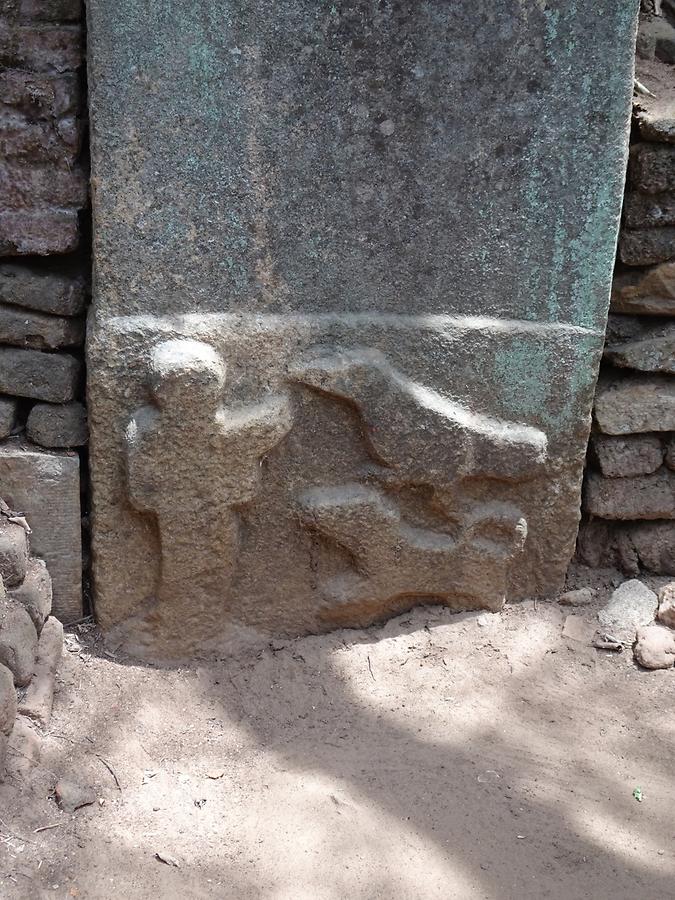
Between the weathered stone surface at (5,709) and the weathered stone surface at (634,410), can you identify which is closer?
the weathered stone surface at (5,709)

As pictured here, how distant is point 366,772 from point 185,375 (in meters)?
0.89

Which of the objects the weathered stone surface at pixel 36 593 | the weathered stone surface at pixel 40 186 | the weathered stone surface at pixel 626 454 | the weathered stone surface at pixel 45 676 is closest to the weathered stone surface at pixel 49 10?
the weathered stone surface at pixel 40 186

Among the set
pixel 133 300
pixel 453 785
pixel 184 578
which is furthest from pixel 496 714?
pixel 133 300

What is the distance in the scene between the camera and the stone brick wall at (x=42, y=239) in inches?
72.9

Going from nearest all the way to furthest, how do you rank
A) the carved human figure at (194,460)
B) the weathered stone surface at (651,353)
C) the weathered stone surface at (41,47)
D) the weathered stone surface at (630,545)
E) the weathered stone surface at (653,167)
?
the weathered stone surface at (41,47), the carved human figure at (194,460), the weathered stone surface at (653,167), the weathered stone surface at (651,353), the weathered stone surface at (630,545)

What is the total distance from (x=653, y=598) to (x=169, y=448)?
51.2 inches

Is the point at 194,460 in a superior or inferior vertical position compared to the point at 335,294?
inferior

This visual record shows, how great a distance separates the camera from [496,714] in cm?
212

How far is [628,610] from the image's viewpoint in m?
2.40

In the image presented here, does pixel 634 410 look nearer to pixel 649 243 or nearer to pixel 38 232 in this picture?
pixel 649 243

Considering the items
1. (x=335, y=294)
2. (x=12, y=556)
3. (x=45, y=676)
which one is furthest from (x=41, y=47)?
(x=45, y=676)

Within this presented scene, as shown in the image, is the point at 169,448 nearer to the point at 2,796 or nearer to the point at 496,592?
the point at 2,796

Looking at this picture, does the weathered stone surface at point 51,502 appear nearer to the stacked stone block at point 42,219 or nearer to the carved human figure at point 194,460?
the stacked stone block at point 42,219

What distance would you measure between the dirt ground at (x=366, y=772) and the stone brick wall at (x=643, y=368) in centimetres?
25
